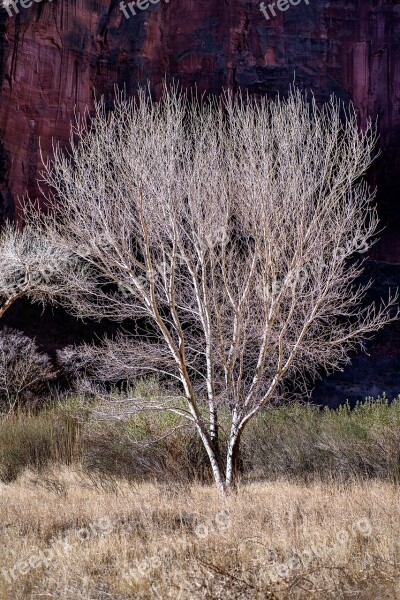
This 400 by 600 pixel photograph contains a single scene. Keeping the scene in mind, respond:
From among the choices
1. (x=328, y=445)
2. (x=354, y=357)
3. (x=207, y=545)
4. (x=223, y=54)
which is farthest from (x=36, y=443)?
(x=223, y=54)

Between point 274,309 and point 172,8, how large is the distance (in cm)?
2567

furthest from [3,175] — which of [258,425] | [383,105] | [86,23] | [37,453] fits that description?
[383,105]

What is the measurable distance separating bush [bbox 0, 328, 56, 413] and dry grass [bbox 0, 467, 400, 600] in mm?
8983

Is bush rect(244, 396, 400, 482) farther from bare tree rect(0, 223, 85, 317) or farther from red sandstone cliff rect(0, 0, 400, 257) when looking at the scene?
red sandstone cliff rect(0, 0, 400, 257)

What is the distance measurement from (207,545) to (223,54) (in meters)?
27.9

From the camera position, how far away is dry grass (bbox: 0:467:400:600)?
13.7 feet

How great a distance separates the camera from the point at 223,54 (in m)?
29.0

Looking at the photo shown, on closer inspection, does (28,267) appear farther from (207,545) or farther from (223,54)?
(223,54)

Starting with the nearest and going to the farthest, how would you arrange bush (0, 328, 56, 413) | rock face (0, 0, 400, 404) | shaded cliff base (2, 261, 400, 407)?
bush (0, 328, 56, 413), shaded cliff base (2, 261, 400, 407), rock face (0, 0, 400, 404)

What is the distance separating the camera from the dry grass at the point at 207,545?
4.18m

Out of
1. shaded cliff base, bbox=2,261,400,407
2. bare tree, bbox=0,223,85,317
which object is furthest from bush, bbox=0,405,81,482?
shaded cliff base, bbox=2,261,400,407

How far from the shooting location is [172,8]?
1139 inches

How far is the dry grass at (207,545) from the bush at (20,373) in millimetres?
8983

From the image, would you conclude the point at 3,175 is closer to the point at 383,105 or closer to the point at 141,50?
the point at 141,50
